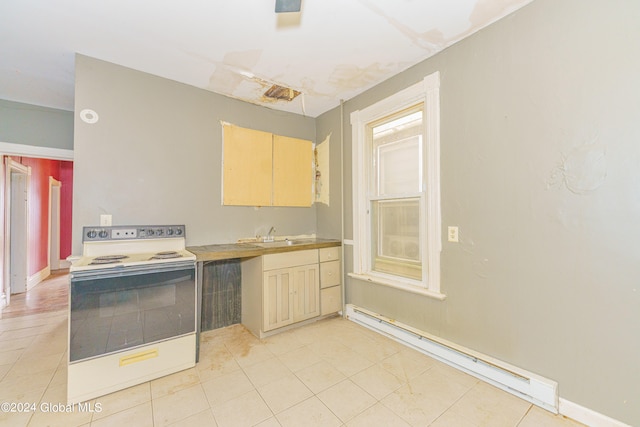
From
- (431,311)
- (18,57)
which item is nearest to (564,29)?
(431,311)

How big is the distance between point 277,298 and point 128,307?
1.23 metres

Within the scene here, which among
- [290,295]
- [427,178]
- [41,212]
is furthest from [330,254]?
[41,212]

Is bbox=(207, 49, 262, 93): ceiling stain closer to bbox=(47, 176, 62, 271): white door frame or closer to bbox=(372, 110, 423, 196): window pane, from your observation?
bbox=(372, 110, 423, 196): window pane

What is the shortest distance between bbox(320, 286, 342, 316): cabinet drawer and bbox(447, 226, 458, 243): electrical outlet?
1452 millimetres

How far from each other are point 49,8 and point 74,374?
7.77ft

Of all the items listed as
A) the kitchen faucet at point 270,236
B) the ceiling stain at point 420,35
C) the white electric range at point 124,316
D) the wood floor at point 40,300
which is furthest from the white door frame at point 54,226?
the ceiling stain at point 420,35

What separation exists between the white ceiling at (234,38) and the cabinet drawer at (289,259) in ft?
5.76

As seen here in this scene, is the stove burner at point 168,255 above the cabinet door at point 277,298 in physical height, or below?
above

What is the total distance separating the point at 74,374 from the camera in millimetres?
1681

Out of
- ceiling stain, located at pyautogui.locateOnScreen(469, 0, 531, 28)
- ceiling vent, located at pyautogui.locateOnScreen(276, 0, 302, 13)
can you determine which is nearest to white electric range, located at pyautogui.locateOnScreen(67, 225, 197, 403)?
ceiling vent, located at pyautogui.locateOnScreen(276, 0, 302, 13)

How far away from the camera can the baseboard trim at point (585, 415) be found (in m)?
1.42

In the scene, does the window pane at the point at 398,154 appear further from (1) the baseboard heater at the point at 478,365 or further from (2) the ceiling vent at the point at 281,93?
(1) the baseboard heater at the point at 478,365

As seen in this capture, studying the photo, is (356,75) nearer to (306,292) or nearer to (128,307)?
(306,292)

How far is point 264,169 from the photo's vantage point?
3.17 m
